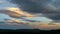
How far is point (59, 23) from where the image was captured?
1.06 metres

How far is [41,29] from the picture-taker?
1056 mm

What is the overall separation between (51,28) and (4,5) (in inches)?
16.7

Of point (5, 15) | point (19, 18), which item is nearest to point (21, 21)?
point (19, 18)

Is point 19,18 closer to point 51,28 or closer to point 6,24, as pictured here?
point 6,24

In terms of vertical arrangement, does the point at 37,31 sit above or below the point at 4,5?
below

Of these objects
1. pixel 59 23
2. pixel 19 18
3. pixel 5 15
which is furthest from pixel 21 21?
pixel 59 23

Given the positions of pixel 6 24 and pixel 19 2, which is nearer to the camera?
pixel 6 24

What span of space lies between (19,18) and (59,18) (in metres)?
0.32

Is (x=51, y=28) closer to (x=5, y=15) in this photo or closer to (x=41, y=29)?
(x=41, y=29)

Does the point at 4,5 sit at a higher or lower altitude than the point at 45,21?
higher

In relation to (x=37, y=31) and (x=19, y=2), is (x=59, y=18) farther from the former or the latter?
(x=19, y=2)

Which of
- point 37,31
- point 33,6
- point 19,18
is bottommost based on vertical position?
point 37,31

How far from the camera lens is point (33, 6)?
1138 millimetres

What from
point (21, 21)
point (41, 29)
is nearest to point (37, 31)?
point (41, 29)
